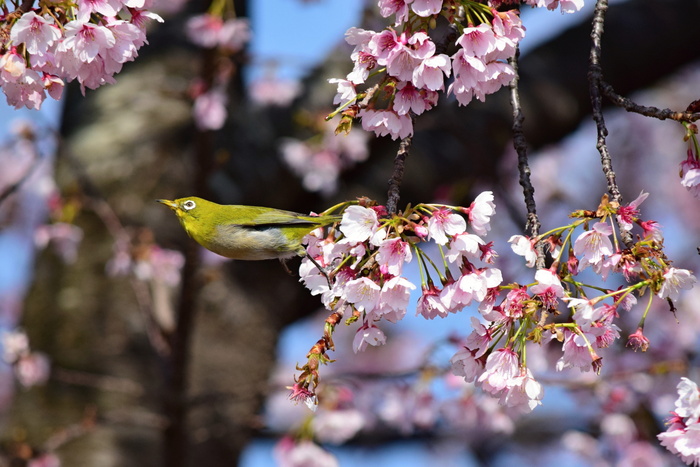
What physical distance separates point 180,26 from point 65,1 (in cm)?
415

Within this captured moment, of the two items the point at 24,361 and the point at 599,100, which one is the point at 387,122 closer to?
the point at 599,100

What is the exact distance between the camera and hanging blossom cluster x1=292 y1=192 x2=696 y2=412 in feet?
5.03

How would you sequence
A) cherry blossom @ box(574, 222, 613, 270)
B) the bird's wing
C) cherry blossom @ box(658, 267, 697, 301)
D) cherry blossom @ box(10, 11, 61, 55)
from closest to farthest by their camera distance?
cherry blossom @ box(658, 267, 697, 301), cherry blossom @ box(574, 222, 613, 270), cherry blossom @ box(10, 11, 61, 55), the bird's wing

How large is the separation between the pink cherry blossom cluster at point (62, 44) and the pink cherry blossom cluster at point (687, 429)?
1513 millimetres

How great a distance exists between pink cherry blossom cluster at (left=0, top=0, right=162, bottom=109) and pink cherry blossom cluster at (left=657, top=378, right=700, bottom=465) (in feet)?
4.97

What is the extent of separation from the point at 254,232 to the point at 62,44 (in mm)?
A: 898

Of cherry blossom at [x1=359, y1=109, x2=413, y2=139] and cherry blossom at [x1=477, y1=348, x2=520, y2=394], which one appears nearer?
cherry blossom at [x1=477, y1=348, x2=520, y2=394]

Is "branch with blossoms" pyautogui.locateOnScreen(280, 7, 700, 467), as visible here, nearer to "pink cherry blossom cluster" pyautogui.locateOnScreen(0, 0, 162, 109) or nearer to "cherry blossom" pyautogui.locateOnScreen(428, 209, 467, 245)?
"cherry blossom" pyautogui.locateOnScreen(428, 209, 467, 245)

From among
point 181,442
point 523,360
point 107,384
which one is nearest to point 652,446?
point 181,442

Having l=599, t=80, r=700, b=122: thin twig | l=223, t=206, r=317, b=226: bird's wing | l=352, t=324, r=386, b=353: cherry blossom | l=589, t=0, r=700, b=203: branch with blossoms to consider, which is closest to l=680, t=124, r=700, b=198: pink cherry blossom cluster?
l=589, t=0, r=700, b=203: branch with blossoms

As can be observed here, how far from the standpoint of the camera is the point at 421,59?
1.68 m

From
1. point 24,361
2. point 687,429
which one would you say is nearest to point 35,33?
point 687,429

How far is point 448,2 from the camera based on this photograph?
1666 millimetres

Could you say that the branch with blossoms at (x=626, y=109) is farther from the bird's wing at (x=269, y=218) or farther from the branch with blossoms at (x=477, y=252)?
the bird's wing at (x=269, y=218)
